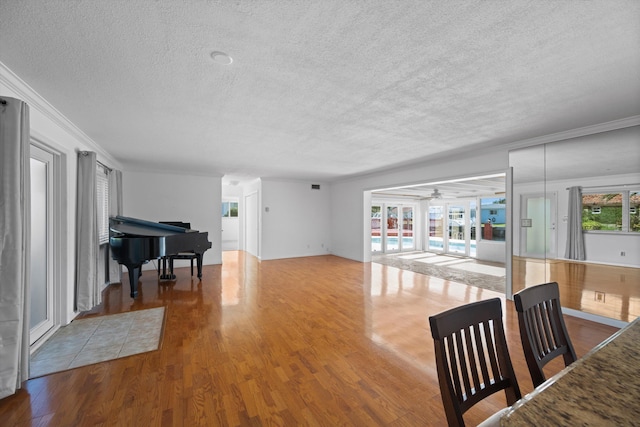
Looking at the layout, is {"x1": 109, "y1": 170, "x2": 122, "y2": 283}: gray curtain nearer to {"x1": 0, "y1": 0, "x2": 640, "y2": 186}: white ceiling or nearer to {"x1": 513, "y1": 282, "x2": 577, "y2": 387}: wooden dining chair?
{"x1": 0, "y1": 0, "x2": 640, "y2": 186}: white ceiling

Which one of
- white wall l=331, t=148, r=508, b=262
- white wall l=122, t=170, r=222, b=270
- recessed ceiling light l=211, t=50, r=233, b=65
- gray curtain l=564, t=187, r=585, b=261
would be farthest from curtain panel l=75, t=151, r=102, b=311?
gray curtain l=564, t=187, r=585, b=261

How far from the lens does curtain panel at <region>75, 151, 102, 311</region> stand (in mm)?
3328

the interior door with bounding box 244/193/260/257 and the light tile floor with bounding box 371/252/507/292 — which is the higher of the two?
the interior door with bounding box 244/193/260/257

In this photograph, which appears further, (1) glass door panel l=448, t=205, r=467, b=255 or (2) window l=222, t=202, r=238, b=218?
(2) window l=222, t=202, r=238, b=218

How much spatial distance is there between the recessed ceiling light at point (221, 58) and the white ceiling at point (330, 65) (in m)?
0.04

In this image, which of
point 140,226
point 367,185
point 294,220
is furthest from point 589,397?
point 294,220

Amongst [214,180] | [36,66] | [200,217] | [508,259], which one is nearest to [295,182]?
[214,180]

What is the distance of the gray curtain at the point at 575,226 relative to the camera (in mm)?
3475

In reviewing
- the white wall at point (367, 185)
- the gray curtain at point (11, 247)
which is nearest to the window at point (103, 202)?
the gray curtain at point (11, 247)

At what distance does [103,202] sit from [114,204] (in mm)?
464

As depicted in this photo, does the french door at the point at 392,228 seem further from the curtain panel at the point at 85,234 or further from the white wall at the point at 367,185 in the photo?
the curtain panel at the point at 85,234

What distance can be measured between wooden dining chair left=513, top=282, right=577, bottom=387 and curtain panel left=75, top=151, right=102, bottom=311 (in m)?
4.52

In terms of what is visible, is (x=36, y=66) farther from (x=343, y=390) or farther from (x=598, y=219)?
(x=598, y=219)

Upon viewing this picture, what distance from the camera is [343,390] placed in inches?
78.0
